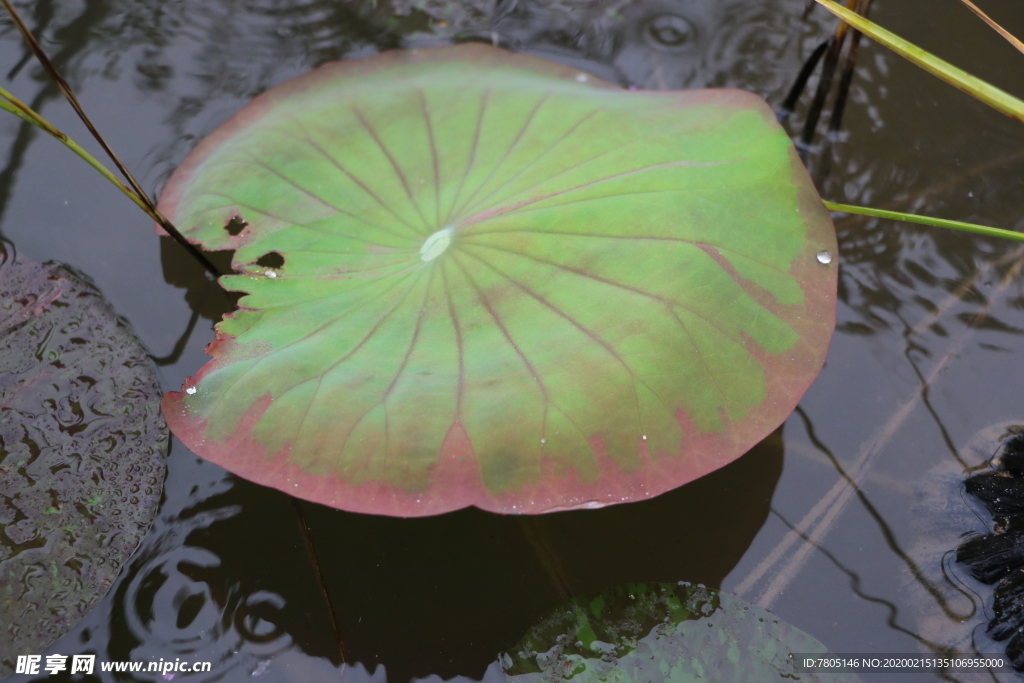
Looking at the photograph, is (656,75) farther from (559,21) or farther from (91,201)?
(91,201)

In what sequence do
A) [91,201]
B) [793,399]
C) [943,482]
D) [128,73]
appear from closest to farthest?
[793,399] < [943,482] < [91,201] < [128,73]

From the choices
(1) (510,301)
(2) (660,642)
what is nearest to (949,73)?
(1) (510,301)

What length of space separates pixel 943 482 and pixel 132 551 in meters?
1.62

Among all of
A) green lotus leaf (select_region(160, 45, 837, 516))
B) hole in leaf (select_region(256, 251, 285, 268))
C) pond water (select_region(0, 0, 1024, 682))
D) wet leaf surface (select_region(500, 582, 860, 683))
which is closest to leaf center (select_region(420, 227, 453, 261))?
green lotus leaf (select_region(160, 45, 837, 516))

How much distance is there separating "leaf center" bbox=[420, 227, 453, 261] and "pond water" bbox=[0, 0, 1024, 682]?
A: 56 centimetres

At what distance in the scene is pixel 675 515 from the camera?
1495mm

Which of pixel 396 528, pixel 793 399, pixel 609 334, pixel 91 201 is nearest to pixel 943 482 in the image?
pixel 793 399

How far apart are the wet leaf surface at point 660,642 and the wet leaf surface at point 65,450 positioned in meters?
0.78

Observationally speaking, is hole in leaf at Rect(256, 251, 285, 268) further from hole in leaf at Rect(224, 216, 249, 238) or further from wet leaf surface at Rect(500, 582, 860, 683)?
wet leaf surface at Rect(500, 582, 860, 683)

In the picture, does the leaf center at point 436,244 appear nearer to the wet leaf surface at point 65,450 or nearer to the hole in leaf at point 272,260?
the hole in leaf at point 272,260

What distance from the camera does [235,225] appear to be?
1641 mm

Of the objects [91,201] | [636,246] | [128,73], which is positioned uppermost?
[636,246]

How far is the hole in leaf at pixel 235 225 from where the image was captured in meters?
1.58

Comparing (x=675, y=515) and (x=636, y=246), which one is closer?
(x=636, y=246)
